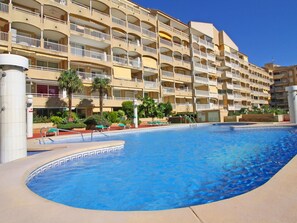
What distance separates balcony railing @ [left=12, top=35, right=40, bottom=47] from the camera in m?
25.8

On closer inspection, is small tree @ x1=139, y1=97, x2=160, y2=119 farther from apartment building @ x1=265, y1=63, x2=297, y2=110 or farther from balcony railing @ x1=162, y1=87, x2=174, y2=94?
apartment building @ x1=265, y1=63, x2=297, y2=110

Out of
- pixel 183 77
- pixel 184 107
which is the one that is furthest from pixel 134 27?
pixel 184 107

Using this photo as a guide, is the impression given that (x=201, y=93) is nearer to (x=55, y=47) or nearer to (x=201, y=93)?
(x=201, y=93)

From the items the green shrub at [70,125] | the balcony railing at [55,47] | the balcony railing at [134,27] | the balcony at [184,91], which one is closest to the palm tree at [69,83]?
the green shrub at [70,125]

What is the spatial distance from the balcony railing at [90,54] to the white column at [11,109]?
24.0 m

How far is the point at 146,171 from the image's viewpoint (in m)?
8.05

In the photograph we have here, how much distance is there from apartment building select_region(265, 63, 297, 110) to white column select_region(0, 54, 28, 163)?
305 feet

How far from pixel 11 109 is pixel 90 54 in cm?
2624

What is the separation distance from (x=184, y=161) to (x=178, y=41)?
146 feet

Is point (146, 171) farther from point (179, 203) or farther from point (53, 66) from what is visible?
point (53, 66)

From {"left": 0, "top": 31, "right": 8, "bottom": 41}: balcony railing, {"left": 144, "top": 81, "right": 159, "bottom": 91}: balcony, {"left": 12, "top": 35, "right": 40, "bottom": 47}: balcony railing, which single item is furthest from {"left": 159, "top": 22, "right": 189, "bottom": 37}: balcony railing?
{"left": 0, "top": 31, "right": 8, "bottom": 41}: balcony railing

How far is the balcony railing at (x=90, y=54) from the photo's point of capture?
1234 inches

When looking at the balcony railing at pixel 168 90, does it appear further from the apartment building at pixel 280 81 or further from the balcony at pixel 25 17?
the apartment building at pixel 280 81

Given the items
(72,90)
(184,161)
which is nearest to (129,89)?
(72,90)
